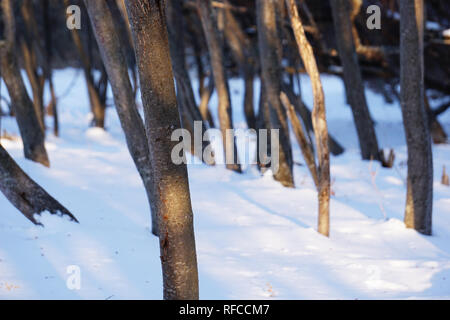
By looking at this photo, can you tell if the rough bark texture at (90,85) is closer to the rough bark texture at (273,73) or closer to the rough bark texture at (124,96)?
the rough bark texture at (273,73)

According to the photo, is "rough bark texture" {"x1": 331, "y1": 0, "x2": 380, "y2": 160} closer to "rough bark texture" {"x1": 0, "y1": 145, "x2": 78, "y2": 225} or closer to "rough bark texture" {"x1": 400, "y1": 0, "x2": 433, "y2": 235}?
"rough bark texture" {"x1": 400, "y1": 0, "x2": 433, "y2": 235}

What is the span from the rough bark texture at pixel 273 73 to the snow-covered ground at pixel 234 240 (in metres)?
0.42

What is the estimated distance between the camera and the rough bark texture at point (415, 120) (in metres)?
8.20

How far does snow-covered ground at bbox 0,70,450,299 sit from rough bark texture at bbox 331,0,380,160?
1.02 meters

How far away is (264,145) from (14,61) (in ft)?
15.6

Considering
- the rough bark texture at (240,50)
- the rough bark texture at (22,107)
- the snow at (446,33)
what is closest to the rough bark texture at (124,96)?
the rough bark texture at (22,107)

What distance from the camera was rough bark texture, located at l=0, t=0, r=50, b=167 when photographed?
9438 millimetres

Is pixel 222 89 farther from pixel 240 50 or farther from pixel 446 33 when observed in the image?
pixel 446 33

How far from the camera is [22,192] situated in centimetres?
669

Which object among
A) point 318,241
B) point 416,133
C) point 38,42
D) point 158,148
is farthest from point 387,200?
point 38,42

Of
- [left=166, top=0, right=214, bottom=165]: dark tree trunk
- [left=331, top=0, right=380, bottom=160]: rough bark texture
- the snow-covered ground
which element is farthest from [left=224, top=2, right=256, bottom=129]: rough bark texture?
the snow-covered ground

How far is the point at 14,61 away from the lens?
9.49 m

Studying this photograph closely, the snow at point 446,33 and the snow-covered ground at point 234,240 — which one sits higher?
the snow at point 446,33
